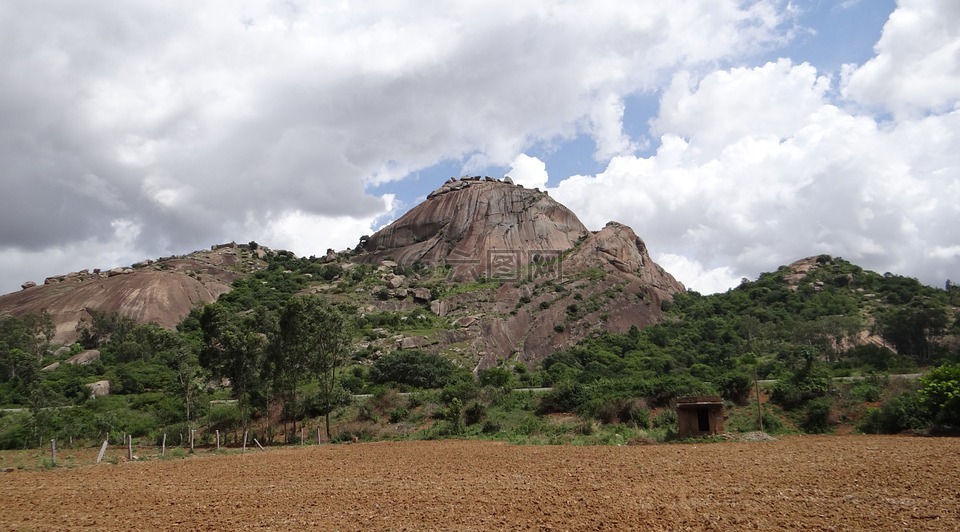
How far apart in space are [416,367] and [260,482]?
129 feet

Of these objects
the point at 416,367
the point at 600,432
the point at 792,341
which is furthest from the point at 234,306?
the point at 792,341

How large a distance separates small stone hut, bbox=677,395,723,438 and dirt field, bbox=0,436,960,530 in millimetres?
6674

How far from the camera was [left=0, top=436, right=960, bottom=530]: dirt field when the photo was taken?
535 inches

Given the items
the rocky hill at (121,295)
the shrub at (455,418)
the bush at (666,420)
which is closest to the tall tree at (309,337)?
the shrub at (455,418)

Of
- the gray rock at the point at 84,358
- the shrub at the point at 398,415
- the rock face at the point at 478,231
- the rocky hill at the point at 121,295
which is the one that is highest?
the rock face at the point at 478,231

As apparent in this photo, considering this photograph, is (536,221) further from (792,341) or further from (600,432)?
(600,432)

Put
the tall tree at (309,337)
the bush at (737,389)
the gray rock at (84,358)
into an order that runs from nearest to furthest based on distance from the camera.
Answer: the tall tree at (309,337) < the bush at (737,389) < the gray rock at (84,358)

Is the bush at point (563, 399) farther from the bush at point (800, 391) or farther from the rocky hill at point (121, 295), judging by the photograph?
the rocky hill at point (121, 295)

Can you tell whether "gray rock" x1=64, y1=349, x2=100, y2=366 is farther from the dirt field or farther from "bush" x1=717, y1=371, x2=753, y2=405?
"bush" x1=717, y1=371, x2=753, y2=405

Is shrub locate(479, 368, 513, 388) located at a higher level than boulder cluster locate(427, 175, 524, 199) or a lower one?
lower

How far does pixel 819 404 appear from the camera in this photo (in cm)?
3925

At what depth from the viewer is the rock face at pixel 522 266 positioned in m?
82.4

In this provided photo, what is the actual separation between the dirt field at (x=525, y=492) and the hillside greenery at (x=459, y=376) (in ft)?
40.6

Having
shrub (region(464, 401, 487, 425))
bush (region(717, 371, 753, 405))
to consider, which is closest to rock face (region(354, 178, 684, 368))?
shrub (region(464, 401, 487, 425))
